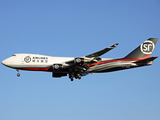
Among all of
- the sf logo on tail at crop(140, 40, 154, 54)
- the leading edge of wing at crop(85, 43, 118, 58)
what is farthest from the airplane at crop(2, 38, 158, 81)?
the leading edge of wing at crop(85, 43, 118, 58)

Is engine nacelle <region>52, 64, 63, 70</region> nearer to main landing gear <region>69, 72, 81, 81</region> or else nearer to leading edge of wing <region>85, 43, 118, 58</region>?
main landing gear <region>69, 72, 81, 81</region>

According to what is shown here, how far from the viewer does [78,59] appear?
48.4 m

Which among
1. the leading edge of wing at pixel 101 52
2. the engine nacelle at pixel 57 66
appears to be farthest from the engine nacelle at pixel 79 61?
the engine nacelle at pixel 57 66

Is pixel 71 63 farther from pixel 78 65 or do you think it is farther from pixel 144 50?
pixel 144 50

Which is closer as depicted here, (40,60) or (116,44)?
(116,44)

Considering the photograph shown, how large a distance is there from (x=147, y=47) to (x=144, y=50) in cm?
94

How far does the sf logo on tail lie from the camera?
177 feet

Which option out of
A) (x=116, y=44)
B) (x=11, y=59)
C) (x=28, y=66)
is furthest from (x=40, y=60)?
(x=116, y=44)

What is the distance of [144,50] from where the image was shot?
2130 inches

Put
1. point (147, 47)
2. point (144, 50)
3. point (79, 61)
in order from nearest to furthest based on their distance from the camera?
point (79, 61) < point (144, 50) < point (147, 47)

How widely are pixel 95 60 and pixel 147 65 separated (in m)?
10.1

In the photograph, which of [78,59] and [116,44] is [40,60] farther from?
[116,44]

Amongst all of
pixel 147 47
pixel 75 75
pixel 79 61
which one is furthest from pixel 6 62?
pixel 147 47

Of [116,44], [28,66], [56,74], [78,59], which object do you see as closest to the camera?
[116,44]
